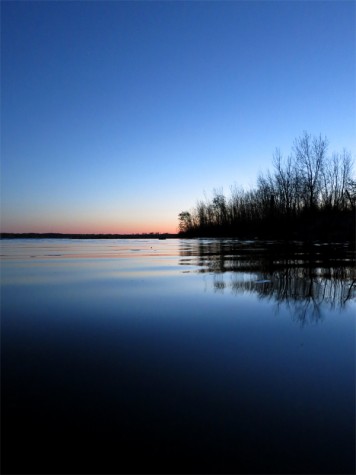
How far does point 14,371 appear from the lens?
3.34m

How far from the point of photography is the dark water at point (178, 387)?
2080 millimetres

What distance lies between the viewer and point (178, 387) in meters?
2.96

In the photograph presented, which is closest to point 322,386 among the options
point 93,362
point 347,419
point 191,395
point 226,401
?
point 347,419

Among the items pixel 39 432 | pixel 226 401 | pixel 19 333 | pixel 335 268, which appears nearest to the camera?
pixel 39 432

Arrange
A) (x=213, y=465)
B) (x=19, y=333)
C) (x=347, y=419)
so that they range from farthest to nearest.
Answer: (x=19, y=333) < (x=347, y=419) < (x=213, y=465)

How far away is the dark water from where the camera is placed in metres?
2.08

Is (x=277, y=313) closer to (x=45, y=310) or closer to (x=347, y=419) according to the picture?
(x=347, y=419)

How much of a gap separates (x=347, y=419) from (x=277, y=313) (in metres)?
3.17

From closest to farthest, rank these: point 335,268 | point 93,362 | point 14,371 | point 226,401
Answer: point 226,401 → point 14,371 → point 93,362 → point 335,268

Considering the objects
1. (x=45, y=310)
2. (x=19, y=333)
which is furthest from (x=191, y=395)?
(x=45, y=310)

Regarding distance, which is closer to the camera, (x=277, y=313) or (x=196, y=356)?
(x=196, y=356)

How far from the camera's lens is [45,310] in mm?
5973

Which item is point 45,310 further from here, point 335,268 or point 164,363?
point 335,268

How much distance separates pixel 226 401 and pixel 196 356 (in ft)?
3.43
